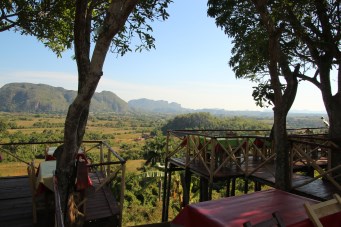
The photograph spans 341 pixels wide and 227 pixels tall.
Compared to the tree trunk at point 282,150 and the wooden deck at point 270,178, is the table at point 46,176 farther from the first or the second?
the tree trunk at point 282,150

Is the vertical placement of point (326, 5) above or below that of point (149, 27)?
above

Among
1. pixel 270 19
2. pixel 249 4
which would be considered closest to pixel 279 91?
pixel 270 19

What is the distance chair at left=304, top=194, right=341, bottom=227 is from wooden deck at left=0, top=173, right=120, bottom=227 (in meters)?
3.77

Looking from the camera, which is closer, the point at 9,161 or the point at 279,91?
the point at 279,91

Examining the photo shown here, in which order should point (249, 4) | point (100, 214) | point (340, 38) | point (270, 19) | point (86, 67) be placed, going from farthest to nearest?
1. point (340, 38)
2. point (249, 4)
3. point (270, 19)
4. point (100, 214)
5. point (86, 67)

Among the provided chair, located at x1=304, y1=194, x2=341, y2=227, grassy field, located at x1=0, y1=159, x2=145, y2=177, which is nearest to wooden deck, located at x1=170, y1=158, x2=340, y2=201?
chair, located at x1=304, y1=194, x2=341, y2=227

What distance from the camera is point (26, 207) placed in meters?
5.94

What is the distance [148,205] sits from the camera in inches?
1088

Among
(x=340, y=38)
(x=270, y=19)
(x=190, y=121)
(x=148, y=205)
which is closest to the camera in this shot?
(x=270, y=19)

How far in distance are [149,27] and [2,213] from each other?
4.65m

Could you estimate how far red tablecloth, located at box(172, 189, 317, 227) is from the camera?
3109mm

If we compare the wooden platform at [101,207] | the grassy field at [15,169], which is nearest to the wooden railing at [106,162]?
the wooden platform at [101,207]

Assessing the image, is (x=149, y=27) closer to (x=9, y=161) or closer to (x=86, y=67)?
(x=86, y=67)

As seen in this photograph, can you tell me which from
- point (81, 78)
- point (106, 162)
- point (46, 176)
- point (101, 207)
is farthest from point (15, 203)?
point (81, 78)
